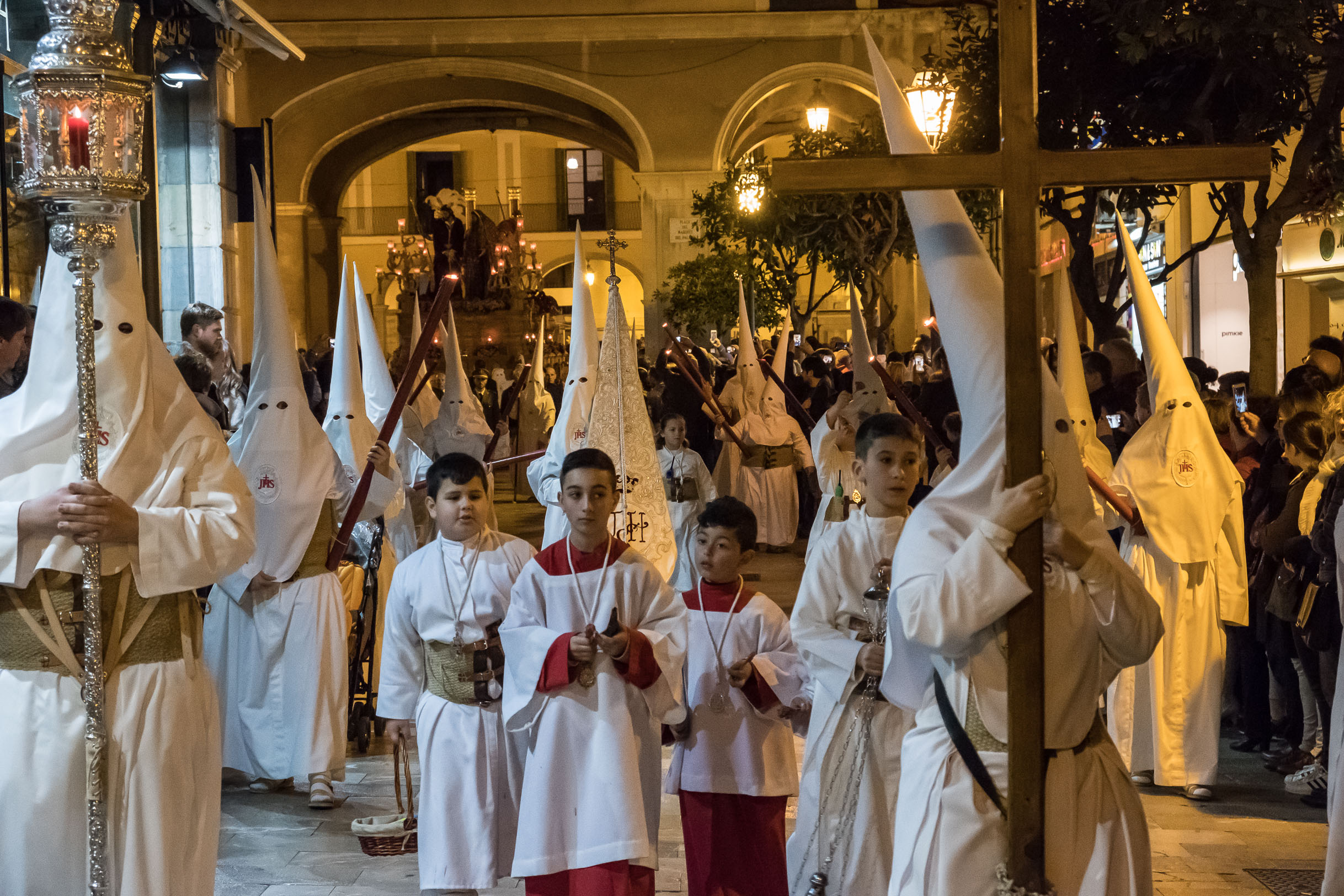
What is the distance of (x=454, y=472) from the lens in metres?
5.19

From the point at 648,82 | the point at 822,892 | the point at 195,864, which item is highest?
the point at 648,82

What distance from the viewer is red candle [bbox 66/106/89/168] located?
3.43 m

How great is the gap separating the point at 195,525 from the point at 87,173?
0.92 m

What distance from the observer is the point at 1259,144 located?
277 centimetres

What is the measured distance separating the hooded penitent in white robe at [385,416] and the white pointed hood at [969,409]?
19.5 ft

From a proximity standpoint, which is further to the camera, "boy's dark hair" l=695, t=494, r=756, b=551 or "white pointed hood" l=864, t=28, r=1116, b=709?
"boy's dark hair" l=695, t=494, r=756, b=551

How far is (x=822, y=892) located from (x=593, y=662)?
3.37 feet

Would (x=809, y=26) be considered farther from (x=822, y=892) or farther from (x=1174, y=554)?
(x=822, y=892)

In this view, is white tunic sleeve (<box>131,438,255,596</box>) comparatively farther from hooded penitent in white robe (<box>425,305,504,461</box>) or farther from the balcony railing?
the balcony railing

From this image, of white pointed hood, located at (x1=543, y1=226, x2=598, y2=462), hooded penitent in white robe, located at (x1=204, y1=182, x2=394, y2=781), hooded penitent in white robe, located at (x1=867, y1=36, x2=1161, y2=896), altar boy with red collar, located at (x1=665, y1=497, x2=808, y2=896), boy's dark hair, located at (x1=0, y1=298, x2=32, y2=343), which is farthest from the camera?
white pointed hood, located at (x1=543, y1=226, x2=598, y2=462)

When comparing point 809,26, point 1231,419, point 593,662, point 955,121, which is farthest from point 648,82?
point 593,662

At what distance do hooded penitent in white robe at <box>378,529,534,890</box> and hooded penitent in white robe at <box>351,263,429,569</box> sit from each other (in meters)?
3.44

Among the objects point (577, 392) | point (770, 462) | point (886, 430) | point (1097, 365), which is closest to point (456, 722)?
point (886, 430)

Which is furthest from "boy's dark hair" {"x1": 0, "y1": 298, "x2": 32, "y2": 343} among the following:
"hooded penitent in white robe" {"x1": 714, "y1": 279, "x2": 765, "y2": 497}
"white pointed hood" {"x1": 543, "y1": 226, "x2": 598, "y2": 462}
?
"hooded penitent in white robe" {"x1": 714, "y1": 279, "x2": 765, "y2": 497}
